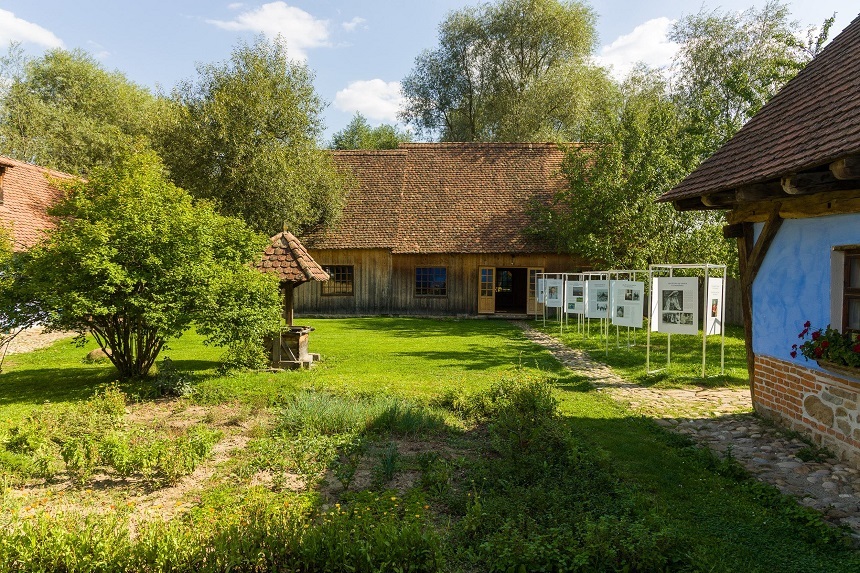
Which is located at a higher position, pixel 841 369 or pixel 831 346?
pixel 831 346

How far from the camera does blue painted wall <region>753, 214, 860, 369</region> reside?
6590 mm

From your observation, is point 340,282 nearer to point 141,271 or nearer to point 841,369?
point 141,271

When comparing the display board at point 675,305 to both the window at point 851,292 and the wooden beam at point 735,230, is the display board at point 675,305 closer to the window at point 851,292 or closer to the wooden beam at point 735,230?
the wooden beam at point 735,230

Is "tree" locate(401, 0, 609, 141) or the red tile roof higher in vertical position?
"tree" locate(401, 0, 609, 141)

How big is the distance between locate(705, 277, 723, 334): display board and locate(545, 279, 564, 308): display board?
23.3ft

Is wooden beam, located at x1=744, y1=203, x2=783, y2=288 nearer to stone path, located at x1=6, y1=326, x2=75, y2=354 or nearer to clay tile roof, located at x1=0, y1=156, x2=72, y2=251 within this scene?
stone path, located at x1=6, y1=326, x2=75, y2=354

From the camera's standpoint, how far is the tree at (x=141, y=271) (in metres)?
8.73

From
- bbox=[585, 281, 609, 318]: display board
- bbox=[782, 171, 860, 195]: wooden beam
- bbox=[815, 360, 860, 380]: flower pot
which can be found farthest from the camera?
bbox=[585, 281, 609, 318]: display board

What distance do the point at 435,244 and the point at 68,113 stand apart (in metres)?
21.0

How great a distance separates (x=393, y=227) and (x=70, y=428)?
58.0ft

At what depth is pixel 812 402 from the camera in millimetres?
6863

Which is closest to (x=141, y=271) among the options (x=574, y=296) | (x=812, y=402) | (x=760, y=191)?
(x=760, y=191)

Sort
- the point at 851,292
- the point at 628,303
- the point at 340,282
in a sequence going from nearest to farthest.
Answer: the point at 851,292 → the point at 628,303 → the point at 340,282

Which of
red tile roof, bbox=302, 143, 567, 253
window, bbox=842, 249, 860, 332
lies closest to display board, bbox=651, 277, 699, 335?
window, bbox=842, 249, 860, 332
